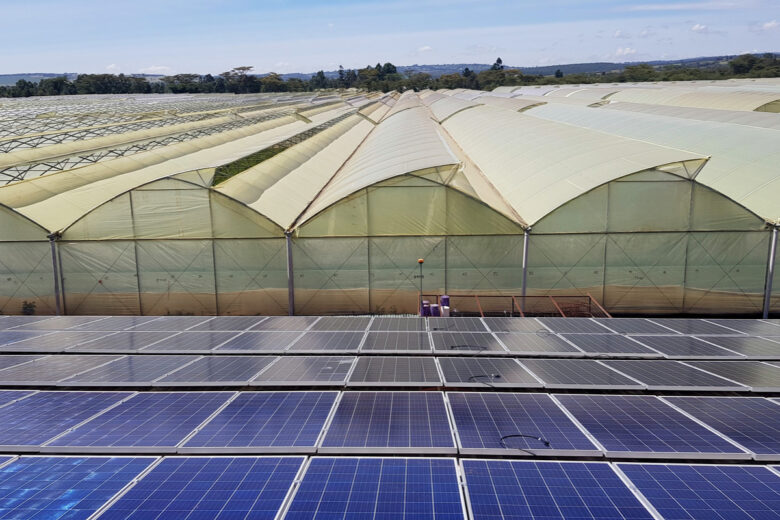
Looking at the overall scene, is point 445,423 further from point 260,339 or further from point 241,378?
point 260,339

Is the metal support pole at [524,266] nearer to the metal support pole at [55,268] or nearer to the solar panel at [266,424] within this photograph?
the solar panel at [266,424]

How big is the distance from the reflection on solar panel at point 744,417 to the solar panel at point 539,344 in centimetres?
235

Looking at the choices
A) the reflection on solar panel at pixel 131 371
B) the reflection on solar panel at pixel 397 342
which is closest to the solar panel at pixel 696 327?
the reflection on solar panel at pixel 397 342

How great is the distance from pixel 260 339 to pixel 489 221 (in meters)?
9.02

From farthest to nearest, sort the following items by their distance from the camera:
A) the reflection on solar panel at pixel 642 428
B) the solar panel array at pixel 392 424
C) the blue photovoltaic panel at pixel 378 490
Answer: the reflection on solar panel at pixel 642 428
the solar panel array at pixel 392 424
the blue photovoltaic panel at pixel 378 490

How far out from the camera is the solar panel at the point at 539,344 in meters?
10.0

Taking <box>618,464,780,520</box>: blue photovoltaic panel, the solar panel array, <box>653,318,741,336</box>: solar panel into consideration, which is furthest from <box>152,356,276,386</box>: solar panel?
<box>653,318,741,336</box>: solar panel

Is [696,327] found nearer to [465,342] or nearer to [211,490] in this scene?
[465,342]

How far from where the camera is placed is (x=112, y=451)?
644 cm

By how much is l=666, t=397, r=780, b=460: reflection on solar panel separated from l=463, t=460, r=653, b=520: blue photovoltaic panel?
2.23 m

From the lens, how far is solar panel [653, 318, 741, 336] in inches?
451

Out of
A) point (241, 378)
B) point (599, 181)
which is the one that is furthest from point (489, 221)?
point (241, 378)

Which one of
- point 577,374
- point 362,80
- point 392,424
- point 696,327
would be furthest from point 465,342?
point 362,80

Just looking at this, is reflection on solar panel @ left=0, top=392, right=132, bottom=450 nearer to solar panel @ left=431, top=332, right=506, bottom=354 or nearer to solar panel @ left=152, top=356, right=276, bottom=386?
solar panel @ left=152, top=356, right=276, bottom=386
